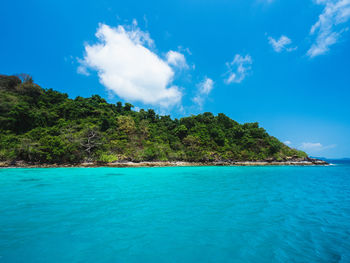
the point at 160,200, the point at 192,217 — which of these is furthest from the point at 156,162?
the point at 192,217

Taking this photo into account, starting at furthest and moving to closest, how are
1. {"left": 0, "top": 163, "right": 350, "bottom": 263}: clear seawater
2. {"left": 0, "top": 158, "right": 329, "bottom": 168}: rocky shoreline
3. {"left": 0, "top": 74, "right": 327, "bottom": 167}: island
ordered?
{"left": 0, "top": 74, "right": 327, "bottom": 167}: island < {"left": 0, "top": 158, "right": 329, "bottom": 168}: rocky shoreline < {"left": 0, "top": 163, "right": 350, "bottom": 263}: clear seawater

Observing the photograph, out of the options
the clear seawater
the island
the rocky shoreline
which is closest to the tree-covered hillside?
the island

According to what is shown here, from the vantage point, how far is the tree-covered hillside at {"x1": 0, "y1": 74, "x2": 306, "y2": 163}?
910 inches

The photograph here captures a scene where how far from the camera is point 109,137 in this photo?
3031 centimetres

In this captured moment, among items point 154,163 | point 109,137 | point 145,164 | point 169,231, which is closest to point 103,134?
point 109,137

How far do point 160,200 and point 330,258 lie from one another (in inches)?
204

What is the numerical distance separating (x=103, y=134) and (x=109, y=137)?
1.28 metres

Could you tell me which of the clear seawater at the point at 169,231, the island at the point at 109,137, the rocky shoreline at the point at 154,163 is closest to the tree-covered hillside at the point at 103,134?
the island at the point at 109,137

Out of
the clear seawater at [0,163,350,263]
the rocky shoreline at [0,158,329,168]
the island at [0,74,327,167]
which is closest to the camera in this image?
the clear seawater at [0,163,350,263]

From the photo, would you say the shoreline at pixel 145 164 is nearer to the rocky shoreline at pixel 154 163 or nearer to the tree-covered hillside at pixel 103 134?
the rocky shoreline at pixel 154 163

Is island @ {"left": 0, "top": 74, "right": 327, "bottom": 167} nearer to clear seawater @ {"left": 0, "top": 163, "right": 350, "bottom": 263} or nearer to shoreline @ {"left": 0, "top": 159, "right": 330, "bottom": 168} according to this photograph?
shoreline @ {"left": 0, "top": 159, "right": 330, "bottom": 168}

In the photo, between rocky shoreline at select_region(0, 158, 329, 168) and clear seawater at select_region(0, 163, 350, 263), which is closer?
clear seawater at select_region(0, 163, 350, 263)

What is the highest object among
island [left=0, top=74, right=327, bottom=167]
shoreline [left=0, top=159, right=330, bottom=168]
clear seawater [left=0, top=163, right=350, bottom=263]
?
island [left=0, top=74, right=327, bottom=167]

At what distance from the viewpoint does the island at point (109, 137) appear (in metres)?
22.8
